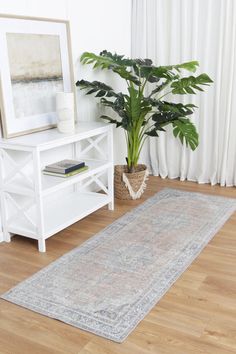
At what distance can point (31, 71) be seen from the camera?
9.78ft

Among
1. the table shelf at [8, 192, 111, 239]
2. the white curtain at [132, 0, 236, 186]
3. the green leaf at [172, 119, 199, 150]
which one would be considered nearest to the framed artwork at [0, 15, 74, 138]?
the table shelf at [8, 192, 111, 239]

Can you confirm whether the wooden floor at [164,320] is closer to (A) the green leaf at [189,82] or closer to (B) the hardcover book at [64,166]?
(B) the hardcover book at [64,166]

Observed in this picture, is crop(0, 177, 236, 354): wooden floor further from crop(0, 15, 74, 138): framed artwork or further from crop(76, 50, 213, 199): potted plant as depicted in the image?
crop(76, 50, 213, 199): potted plant

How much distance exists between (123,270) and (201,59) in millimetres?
2330

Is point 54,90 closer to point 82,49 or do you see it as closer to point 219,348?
point 82,49

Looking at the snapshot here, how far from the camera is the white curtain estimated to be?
12.6 ft

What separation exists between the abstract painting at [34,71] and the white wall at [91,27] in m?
0.19

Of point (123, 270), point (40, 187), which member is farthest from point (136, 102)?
point (123, 270)

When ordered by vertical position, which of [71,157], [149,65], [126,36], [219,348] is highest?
[126,36]

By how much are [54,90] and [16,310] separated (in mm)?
1705

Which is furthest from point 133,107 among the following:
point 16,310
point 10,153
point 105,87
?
point 16,310

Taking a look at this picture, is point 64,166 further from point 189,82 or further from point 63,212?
point 189,82

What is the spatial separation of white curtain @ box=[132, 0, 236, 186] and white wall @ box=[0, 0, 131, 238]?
0.21 meters

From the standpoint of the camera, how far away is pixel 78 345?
74.1 inches
